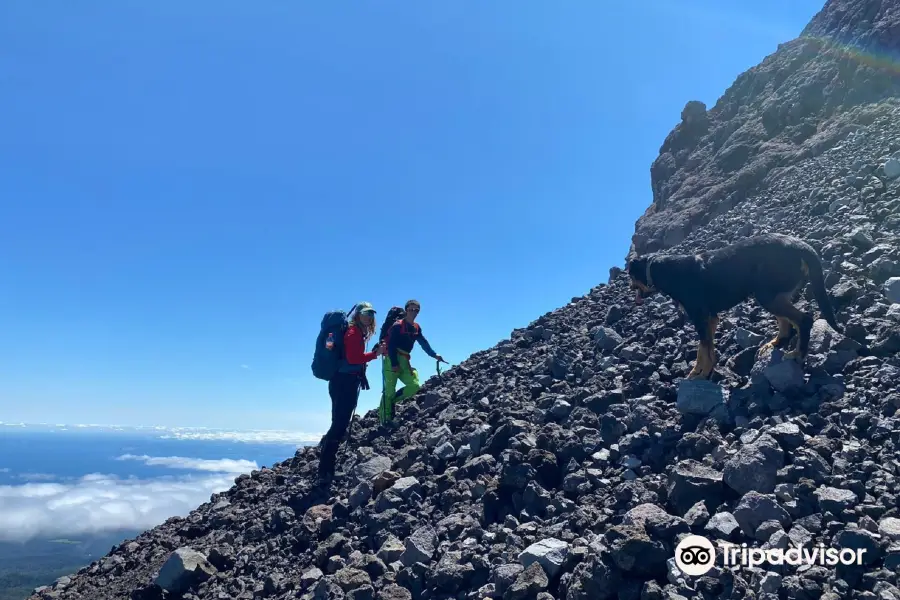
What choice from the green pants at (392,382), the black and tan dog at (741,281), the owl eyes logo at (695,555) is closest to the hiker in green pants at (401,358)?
the green pants at (392,382)

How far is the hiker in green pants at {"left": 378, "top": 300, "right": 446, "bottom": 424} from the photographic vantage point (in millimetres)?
11523

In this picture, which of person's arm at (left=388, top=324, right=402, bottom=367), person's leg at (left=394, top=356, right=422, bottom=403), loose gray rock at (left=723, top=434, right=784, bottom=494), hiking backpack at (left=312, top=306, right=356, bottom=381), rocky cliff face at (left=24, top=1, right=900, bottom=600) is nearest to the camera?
rocky cliff face at (left=24, top=1, right=900, bottom=600)

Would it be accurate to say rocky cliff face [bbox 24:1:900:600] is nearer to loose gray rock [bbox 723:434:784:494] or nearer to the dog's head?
loose gray rock [bbox 723:434:784:494]

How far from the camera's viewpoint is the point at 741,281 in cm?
717

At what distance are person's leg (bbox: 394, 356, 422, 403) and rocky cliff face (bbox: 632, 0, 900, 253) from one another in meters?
12.2

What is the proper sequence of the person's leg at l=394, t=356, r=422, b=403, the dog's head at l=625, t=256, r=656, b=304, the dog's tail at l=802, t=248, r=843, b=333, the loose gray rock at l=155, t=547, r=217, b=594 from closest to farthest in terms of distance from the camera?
the dog's tail at l=802, t=248, r=843, b=333 → the loose gray rock at l=155, t=547, r=217, b=594 → the dog's head at l=625, t=256, r=656, b=304 → the person's leg at l=394, t=356, r=422, b=403

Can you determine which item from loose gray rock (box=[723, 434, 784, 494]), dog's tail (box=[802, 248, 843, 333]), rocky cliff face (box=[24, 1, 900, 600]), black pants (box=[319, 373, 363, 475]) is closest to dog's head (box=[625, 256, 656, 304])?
rocky cliff face (box=[24, 1, 900, 600])

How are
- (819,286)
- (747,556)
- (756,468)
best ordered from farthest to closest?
1. (819,286)
2. (756,468)
3. (747,556)

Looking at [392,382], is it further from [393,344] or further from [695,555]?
[695,555]

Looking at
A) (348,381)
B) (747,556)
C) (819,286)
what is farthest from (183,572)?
(819,286)

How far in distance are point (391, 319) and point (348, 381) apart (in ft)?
8.14

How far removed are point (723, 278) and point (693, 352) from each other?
141 cm

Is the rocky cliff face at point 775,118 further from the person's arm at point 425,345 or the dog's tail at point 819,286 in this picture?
the dog's tail at point 819,286

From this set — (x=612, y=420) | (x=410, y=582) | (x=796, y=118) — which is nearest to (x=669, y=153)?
(x=796, y=118)
